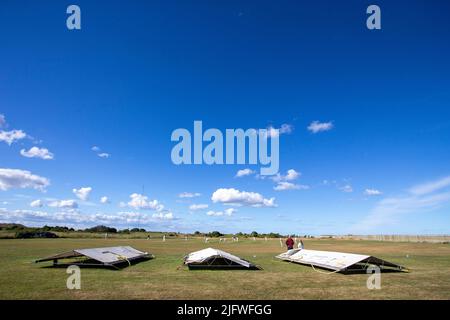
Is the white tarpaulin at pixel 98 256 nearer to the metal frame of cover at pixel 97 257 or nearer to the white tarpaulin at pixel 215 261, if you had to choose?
the metal frame of cover at pixel 97 257

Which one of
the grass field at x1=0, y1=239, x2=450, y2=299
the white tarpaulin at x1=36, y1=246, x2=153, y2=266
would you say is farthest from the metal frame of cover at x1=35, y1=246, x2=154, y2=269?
the grass field at x1=0, y1=239, x2=450, y2=299

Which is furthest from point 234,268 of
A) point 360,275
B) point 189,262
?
point 360,275

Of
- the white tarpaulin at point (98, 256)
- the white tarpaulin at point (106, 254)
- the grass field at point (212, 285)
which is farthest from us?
→ the white tarpaulin at point (106, 254)

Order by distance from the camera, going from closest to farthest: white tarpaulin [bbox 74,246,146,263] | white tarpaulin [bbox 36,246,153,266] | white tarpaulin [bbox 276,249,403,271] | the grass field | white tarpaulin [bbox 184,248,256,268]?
the grass field, white tarpaulin [bbox 276,249,403,271], white tarpaulin [bbox 36,246,153,266], white tarpaulin [bbox 74,246,146,263], white tarpaulin [bbox 184,248,256,268]

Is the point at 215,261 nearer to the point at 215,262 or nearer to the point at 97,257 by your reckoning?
the point at 215,262

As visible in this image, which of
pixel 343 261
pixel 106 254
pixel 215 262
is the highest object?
pixel 343 261

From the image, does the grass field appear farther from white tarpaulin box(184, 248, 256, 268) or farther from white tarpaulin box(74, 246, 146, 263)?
white tarpaulin box(184, 248, 256, 268)

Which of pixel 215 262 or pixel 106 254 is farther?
pixel 106 254

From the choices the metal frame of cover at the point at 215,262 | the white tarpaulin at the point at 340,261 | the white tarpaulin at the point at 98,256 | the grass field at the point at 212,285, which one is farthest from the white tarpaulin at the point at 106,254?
the white tarpaulin at the point at 340,261

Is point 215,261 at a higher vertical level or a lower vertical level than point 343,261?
lower

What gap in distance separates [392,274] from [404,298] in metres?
8.17

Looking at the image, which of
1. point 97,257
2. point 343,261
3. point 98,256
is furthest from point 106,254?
point 343,261
